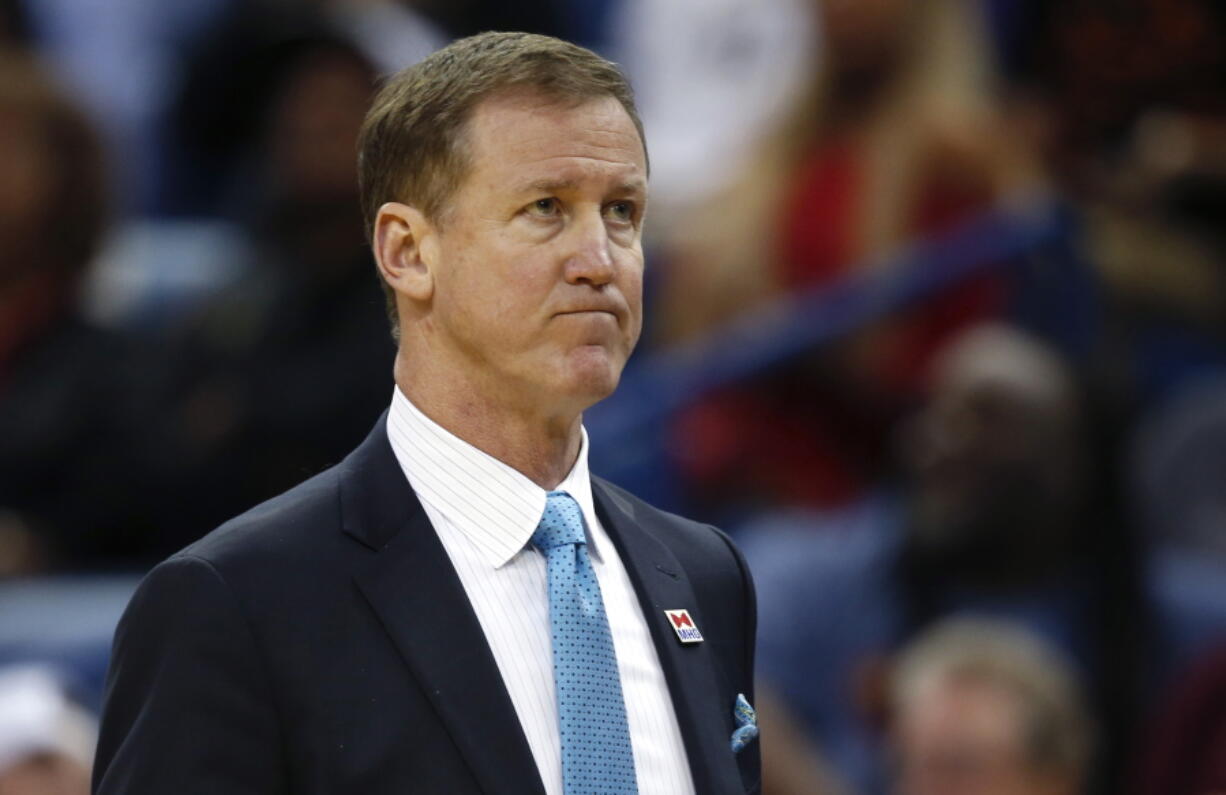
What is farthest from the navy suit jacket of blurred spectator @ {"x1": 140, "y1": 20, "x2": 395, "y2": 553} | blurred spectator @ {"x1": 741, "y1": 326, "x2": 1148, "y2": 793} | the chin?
blurred spectator @ {"x1": 140, "y1": 20, "x2": 395, "y2": 553}

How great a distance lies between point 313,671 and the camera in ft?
6.20

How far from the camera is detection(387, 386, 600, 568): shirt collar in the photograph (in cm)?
208

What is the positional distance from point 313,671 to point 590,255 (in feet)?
1.69

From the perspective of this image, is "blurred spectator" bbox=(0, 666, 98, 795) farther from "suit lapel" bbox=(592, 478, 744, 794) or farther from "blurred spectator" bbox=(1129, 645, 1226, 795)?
"blurred spectator" bbox=(1129, 645, 1226, 795)

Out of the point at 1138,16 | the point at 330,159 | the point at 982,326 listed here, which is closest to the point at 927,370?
the point at 982,326

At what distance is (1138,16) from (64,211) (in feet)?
10.8

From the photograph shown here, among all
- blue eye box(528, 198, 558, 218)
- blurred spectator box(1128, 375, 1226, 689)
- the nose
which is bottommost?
the nose

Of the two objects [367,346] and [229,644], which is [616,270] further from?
[367,346]

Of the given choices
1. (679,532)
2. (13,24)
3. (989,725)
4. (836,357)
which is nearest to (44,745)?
(989,725)

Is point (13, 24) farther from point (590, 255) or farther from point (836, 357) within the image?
point (590, 255)

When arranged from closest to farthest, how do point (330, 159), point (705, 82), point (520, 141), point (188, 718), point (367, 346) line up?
point (188, 718)
point (520, 141)
point (367, 346)
point (330, 159)
point (705, 82)

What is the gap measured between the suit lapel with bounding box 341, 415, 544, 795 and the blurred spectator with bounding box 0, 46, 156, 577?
348 centimetres

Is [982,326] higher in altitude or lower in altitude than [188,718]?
higher

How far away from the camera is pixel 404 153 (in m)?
2.11
